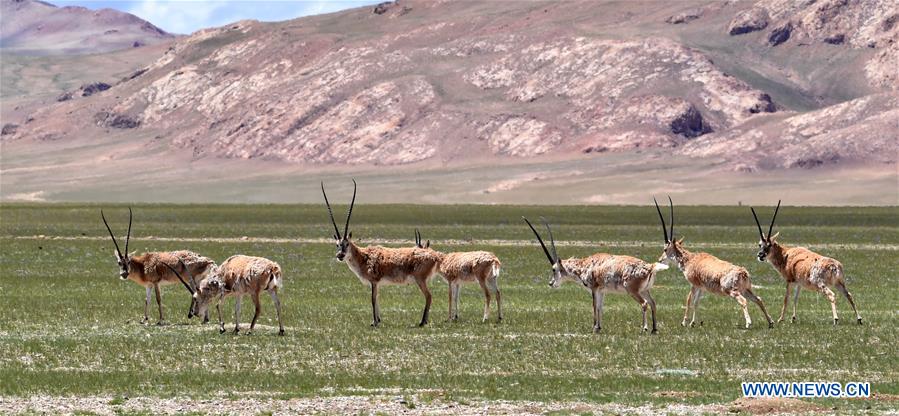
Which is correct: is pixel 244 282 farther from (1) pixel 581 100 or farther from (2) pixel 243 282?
(1) pixel 581 100

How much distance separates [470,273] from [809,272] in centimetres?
643

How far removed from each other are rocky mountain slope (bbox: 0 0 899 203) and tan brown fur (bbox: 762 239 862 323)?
11552cm

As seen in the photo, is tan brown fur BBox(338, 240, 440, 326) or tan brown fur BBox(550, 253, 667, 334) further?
tan brown fur BBox(338, 240, 440, 326)

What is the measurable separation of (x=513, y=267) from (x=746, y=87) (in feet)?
421

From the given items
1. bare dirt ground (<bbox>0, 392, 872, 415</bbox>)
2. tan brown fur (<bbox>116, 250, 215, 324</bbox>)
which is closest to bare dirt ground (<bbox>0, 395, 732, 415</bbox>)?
bare dirt ground (<bbox>0, 392, 872, 415</bbox>)

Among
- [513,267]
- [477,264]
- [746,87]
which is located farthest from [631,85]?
[477,264]

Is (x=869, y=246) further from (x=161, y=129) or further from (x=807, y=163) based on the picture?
(x=161, y=129)

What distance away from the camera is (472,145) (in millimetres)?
162000

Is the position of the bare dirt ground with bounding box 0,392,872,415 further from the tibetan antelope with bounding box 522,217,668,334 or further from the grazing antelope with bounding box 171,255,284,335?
the tibetan antelope with bounding box 522,217,668,334

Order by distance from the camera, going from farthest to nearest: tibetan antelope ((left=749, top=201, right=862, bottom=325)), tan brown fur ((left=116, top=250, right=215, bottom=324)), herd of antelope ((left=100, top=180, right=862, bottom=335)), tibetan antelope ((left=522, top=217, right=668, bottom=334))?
tan brown fur ((left=116, top=250, right=215, bottom=324)) < tibetan antelope ((left=749, top=201, right=862, bottom=325)) < herd of antelope ((left=100, top=180, right=862, bottom=335)) < tibetan antelope ((left=522, top=217, right=668, bottom=334))

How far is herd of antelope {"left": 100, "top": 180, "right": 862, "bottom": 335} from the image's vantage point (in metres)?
23.8

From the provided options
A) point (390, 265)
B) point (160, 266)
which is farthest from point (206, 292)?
point (390, 265)

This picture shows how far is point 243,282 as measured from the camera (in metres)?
23.9

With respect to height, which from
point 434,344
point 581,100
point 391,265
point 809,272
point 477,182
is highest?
point 581,100
